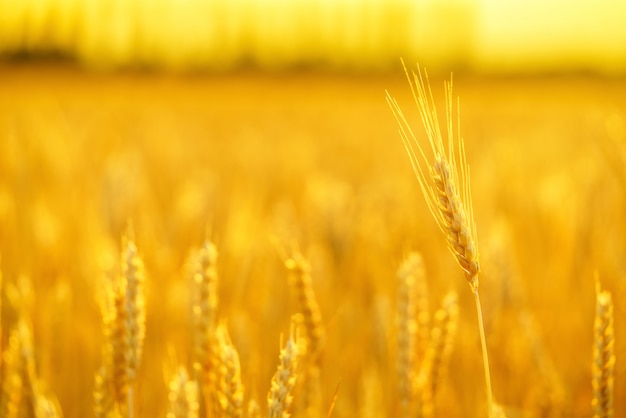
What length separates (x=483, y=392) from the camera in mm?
1386

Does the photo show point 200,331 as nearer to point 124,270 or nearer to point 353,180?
point 124,270

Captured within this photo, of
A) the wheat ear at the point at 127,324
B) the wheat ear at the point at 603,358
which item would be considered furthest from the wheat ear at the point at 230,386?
the wheat ear at the point at 603,358

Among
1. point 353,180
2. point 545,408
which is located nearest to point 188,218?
point 545,408

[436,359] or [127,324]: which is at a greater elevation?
[127,324]

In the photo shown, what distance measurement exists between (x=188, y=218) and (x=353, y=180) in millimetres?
2074

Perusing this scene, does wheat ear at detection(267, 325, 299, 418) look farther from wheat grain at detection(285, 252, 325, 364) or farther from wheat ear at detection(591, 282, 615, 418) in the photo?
wheat ear at detection(591, 282, 615, 418)

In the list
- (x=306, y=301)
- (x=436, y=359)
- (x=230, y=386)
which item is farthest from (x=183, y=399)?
(x=436, y=359)

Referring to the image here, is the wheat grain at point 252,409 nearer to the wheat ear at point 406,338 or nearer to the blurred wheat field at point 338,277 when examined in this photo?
the blurred wheat field at point 338,277

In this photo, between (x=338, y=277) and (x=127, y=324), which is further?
(x=338, y=277)

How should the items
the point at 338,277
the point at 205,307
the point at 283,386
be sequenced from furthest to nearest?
1. the point at 338,277
2. the point at 205,307
3. the point at 283,386

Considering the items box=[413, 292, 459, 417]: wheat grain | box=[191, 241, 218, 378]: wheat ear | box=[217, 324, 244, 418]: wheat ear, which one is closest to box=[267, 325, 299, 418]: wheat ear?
box=[217, 324, 244, 418]: wheat ear

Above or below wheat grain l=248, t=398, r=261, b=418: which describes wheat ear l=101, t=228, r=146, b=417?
above

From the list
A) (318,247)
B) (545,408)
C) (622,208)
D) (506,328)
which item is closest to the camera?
(545,408)

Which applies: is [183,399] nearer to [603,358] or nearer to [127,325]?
[127,325]
